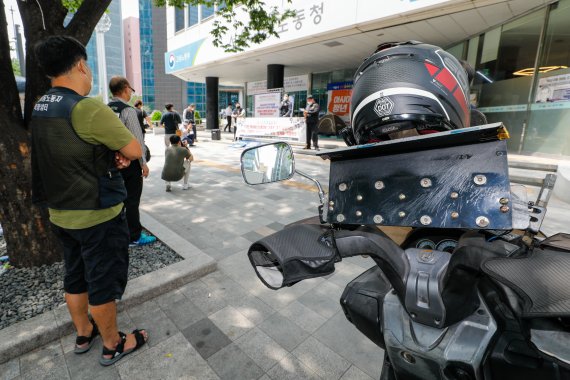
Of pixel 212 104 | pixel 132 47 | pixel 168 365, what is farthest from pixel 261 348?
pixel 132 47

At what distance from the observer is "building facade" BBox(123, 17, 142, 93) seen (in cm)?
10381

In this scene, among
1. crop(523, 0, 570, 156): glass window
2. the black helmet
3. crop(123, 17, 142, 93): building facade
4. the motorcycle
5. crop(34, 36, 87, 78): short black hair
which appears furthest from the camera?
crop(123, 17, 142, 93): building facade

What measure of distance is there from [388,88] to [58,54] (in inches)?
70.5

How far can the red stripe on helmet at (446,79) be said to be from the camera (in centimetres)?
132

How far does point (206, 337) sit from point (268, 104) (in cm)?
1406

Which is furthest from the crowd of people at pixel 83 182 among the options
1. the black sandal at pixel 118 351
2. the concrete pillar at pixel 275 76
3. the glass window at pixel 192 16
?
the glass window at pixel 192 16

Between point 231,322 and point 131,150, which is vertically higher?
point 131,150

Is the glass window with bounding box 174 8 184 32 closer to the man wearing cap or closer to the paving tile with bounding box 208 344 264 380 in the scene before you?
the man wearing cap

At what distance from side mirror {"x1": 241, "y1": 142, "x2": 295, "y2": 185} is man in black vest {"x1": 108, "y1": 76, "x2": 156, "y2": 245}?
2.52m

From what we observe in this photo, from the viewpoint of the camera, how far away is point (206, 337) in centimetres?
244

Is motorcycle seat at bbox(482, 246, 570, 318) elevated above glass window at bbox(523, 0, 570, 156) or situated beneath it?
situated beneath

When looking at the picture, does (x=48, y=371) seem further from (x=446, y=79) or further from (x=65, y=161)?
(x=446, y=79)

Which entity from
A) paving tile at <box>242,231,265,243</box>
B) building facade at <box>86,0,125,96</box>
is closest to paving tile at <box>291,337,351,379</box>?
paving tile at <box>242,231,265,243</box>

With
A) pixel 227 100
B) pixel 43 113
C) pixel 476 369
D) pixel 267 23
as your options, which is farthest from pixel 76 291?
pixel 227 100
